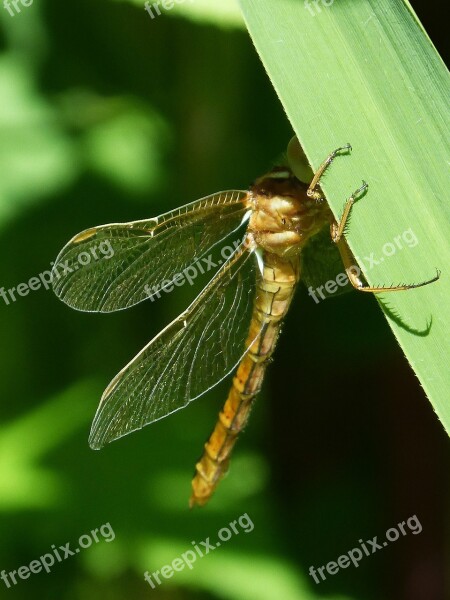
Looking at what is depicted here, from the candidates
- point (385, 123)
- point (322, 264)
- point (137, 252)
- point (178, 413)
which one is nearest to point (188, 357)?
point (137, 252)

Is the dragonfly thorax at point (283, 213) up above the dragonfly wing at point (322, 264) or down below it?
above

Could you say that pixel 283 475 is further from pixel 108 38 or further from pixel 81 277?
pixel 108 38

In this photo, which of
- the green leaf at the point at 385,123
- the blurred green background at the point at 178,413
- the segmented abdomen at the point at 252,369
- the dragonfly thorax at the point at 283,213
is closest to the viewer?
the green leaf at the point at 385,123

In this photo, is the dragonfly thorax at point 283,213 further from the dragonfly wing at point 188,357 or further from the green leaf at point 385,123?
the green leaf at point 385,123

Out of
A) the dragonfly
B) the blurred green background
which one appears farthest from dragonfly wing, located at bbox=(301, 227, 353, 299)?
the blurred green background

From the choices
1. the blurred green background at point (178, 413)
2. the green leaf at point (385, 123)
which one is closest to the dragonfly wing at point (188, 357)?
the blurred green background at point (178, 413)

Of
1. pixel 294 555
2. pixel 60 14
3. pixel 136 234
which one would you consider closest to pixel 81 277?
pixel 136 234
